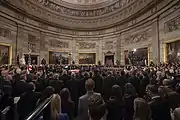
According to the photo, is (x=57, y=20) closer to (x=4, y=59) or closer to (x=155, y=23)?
(x=4, y=59)

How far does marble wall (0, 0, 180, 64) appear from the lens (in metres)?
13.0

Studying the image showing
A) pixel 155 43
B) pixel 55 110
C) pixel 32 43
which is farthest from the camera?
pixel 32 43

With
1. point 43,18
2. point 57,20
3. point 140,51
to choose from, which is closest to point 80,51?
point 57,20

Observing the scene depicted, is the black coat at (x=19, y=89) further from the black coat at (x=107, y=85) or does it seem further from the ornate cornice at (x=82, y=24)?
the ornate cornice at (x=82, y=24)

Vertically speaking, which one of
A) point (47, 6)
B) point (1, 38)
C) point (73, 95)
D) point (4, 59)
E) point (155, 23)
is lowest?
point (73, 95)

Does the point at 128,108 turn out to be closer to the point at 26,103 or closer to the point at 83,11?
the point at 26,103

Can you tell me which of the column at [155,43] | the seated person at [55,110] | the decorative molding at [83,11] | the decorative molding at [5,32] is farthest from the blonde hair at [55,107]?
the decorative molding at [83,11]

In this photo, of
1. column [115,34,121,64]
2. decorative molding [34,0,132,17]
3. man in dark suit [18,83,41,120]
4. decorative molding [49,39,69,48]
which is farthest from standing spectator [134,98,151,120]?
decorative molding [49,39,69,48]

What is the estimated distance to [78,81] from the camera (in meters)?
5.32

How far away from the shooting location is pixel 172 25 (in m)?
12.0

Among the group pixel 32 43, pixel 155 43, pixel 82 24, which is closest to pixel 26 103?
pixel 155 43

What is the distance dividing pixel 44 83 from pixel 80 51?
66.7ft

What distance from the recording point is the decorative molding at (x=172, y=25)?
446 inches

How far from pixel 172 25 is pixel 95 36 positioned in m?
14.5
